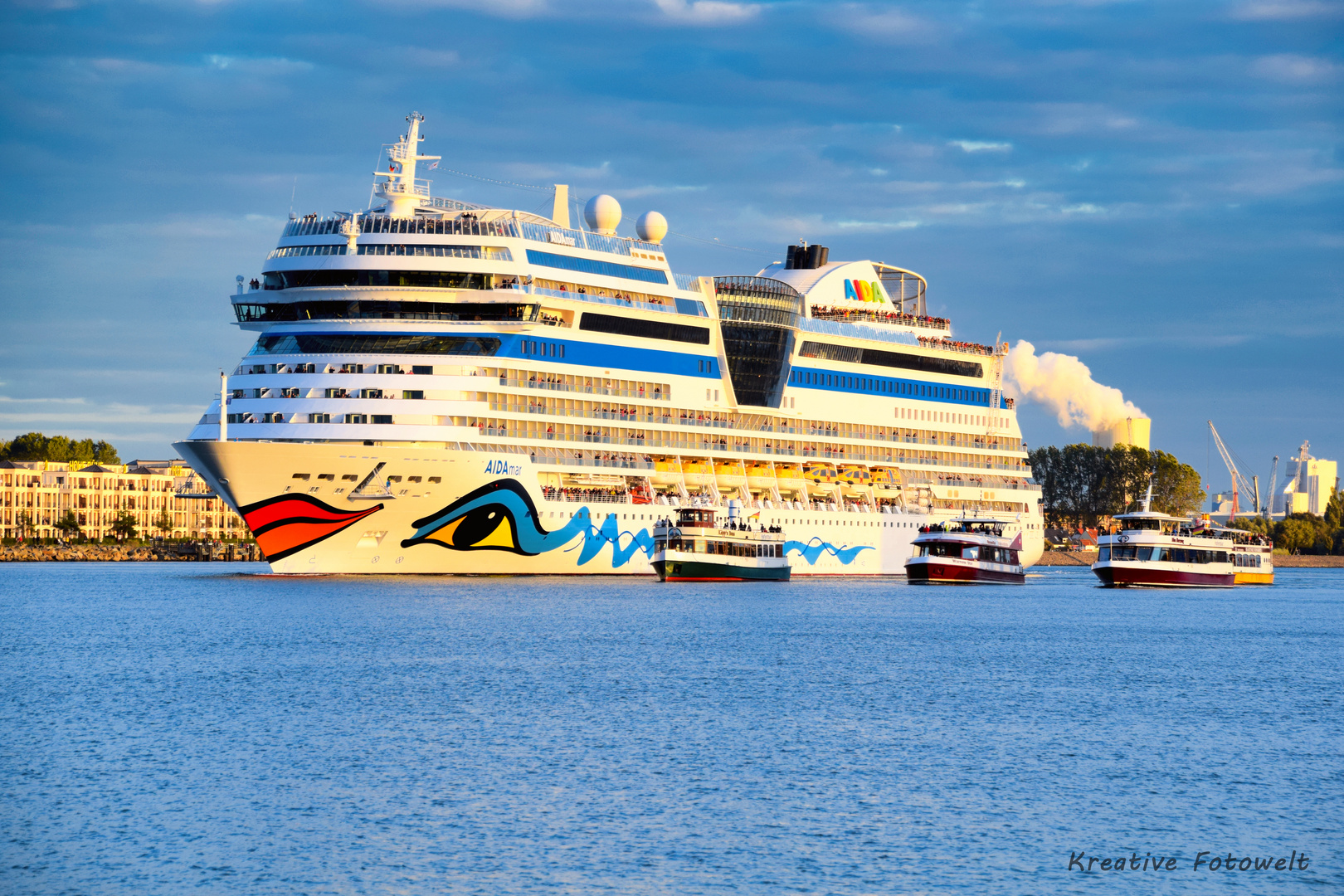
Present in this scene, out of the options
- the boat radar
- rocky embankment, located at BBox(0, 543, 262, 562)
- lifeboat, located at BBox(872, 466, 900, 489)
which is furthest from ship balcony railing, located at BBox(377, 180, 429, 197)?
rocky embankment, located at BBox(0, 543, 262, 562)

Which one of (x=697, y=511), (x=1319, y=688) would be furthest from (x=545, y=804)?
(x=697, y=511)

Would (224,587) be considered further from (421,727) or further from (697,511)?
(421,727)

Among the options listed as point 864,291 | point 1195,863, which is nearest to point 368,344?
point 864,291

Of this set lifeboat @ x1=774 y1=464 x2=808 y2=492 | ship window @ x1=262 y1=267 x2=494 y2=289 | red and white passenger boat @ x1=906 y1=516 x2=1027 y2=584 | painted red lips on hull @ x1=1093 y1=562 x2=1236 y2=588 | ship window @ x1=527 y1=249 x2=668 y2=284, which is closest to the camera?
ship window @ x1=262 y1=267 x2=494 y2=289

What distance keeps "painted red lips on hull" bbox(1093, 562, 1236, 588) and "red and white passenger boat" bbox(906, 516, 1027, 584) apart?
6461mm

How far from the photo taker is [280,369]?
267ft

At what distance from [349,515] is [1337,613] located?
183ft

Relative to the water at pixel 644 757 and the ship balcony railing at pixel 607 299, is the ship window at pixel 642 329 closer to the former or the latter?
the ship balcony railing at pixel 607 299

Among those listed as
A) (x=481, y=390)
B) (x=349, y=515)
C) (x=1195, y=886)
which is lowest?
(x=1195, y=886)

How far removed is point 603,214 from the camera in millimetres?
96750

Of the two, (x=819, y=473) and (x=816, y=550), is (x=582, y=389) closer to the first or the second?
(x=816, y=550)

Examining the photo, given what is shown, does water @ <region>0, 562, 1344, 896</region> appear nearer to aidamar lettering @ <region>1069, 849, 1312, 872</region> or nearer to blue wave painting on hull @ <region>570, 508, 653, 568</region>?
aidamar lettering @ <region>1069, 849, 1312, 872</region>

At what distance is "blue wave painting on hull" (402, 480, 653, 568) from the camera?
7975 centimetres

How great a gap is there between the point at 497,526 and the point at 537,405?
27.4 feet
